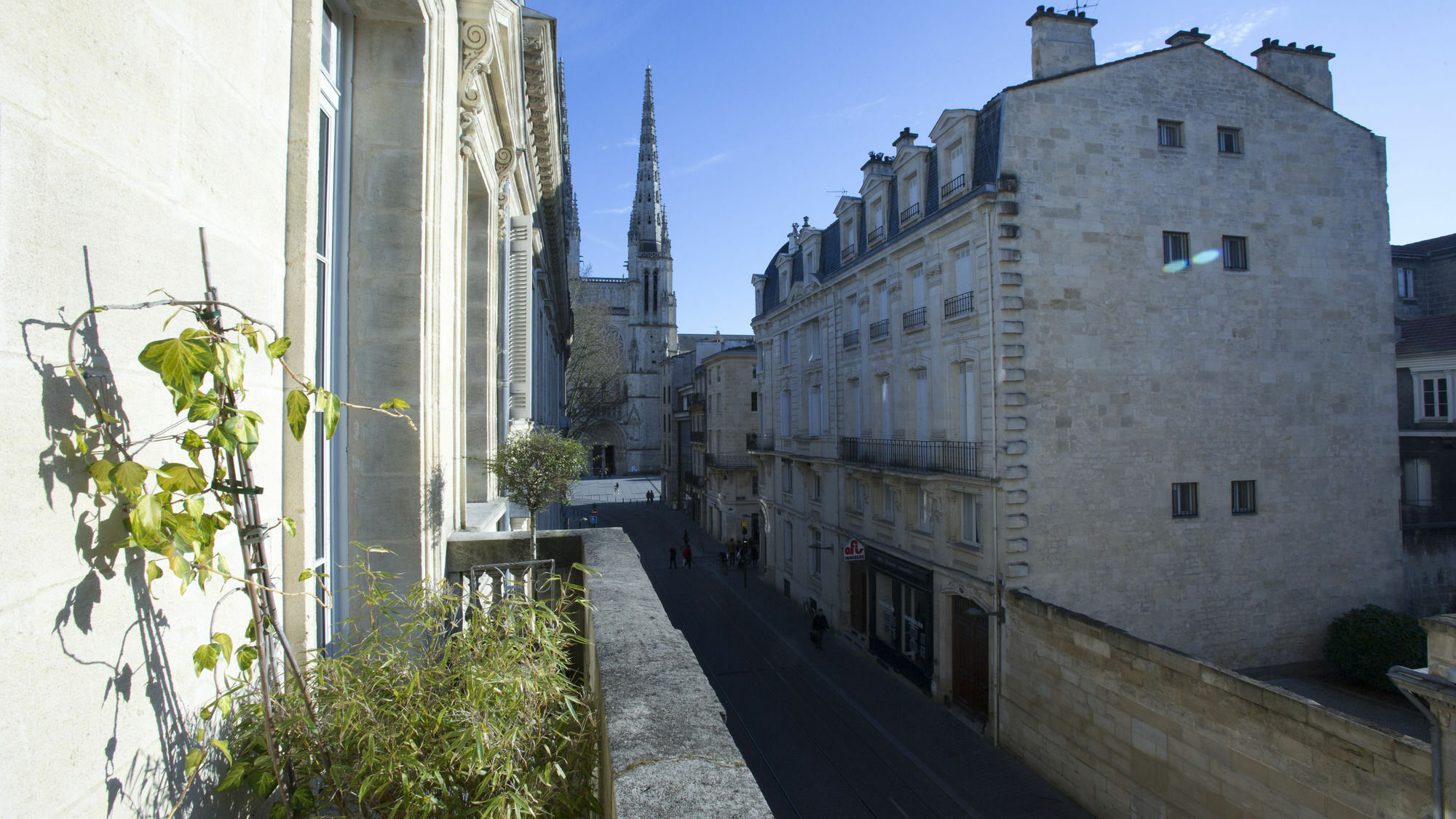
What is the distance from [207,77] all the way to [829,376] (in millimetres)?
22784

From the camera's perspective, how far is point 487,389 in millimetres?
8234

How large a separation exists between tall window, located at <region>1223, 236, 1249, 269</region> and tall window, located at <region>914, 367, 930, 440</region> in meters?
6.77

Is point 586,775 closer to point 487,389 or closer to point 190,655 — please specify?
point 190,655

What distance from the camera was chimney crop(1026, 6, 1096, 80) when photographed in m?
16.7

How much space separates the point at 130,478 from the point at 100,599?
299 mm

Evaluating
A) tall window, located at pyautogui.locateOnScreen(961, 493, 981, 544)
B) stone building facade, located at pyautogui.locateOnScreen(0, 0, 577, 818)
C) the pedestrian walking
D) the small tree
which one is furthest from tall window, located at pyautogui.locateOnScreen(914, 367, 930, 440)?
stone building facade, located at pyautogui.locateOnScreen(0, 0, 577, 818)

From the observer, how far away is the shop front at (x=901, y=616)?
1859 cm

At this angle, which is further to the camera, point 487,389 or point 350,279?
point 487,389

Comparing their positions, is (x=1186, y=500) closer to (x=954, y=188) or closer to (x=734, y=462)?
(x=954, y=188)

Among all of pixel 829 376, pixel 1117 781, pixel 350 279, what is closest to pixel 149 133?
pixel 350 279

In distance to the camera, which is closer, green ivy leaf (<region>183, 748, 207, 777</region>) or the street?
green ivy leaf (<region>183, 748, 207, 777</region>)

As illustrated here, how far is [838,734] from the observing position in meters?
16.3

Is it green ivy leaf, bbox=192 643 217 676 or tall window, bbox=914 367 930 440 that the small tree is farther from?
tall window, bbox=914 367 930 440

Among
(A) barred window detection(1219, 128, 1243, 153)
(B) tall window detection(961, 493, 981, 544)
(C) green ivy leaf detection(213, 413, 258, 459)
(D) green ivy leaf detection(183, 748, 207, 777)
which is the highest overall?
(A) barred window detection(1219, 128, 1243, 153)
